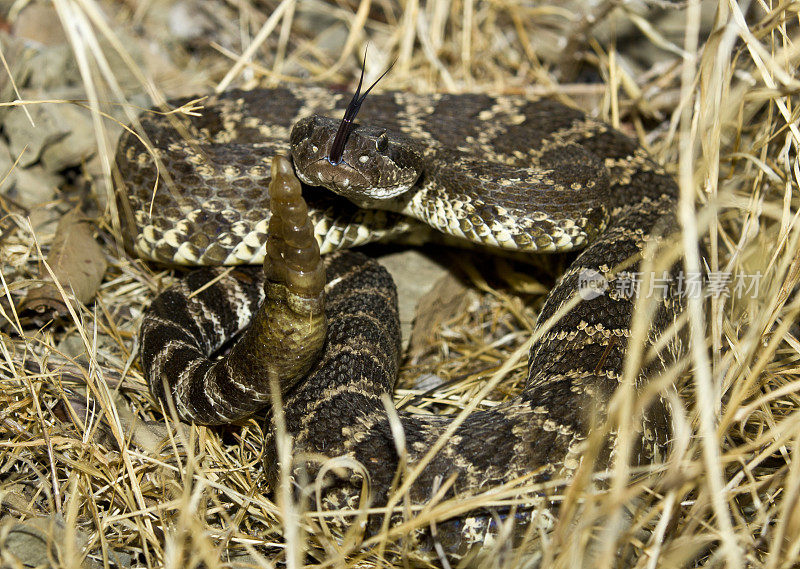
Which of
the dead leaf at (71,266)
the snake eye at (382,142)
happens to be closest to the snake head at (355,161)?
the snake eye at (382,142)

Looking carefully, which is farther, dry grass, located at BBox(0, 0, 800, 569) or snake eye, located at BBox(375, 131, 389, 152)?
snake eye, located at BBox(375, 131, 389, 152)

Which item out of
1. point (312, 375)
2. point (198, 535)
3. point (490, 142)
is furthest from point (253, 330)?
point (490, 142)

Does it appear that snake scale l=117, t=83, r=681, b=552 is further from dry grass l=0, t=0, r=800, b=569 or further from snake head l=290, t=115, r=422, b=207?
dry grass l=0, t=0, r=800, b=569

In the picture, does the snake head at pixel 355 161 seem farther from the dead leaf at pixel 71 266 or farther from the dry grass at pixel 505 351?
the dead leaf at pixel 71 266

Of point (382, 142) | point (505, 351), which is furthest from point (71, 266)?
point (505, 351)

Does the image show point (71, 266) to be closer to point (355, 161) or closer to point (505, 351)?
point (355, 161)

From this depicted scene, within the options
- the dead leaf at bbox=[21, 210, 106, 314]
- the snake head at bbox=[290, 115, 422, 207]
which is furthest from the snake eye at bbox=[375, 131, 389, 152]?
the dead leaf at bbox=[21, 210, 106, 314]
